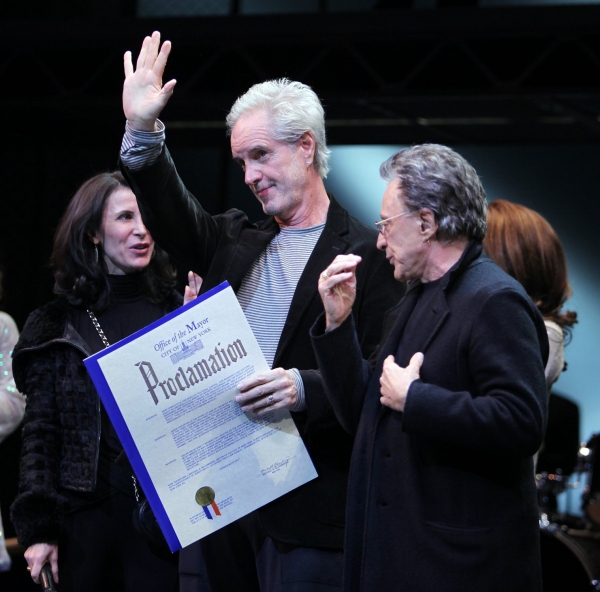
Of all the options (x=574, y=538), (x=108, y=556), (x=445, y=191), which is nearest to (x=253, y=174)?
(x=445, y=191)

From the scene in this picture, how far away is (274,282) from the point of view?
247cm

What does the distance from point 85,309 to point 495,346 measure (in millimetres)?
1420

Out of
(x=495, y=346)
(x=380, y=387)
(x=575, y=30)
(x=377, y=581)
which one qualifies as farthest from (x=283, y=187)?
(x=575, y=30)

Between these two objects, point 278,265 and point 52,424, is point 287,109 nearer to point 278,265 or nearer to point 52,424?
point 278,265

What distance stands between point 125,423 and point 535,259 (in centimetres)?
164

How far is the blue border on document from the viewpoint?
217cm

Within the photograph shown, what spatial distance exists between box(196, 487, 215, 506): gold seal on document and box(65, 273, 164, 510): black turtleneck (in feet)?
1.32

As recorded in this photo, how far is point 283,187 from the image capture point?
2451 millimetres

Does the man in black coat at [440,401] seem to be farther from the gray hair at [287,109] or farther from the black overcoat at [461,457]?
the gray hair at [287,109]

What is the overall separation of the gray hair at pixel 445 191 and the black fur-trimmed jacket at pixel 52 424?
1.14 m

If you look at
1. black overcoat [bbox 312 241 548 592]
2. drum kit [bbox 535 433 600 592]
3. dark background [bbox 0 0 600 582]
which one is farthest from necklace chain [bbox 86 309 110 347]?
drum kit [bbox 535 433 600 592]

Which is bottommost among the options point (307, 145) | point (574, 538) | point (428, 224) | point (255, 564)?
point (574, 538)

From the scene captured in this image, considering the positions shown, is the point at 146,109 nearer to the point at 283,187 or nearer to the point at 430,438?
the point at 283,187

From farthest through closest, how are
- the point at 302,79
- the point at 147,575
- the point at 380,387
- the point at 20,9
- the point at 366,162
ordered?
the point at 366,162, the point at 20,9, the point at 302,79, the point at 147,575, the point at 380,387
